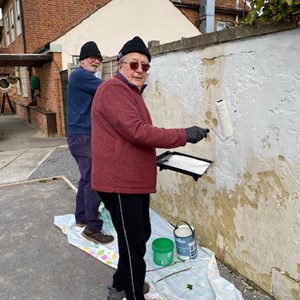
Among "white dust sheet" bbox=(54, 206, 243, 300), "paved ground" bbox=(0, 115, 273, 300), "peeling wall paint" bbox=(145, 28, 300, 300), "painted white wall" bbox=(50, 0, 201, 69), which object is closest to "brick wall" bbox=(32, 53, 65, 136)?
"painted white wall" bbox=(50, 0, 201, 69)

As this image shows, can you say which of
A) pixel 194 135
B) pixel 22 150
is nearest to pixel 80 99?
pixel 194 135

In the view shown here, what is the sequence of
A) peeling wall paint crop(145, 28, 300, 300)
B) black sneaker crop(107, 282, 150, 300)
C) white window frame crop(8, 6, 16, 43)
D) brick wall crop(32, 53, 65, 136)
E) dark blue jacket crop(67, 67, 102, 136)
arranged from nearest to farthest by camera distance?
1. peeling wall paint crop(145, 28, 300, 300)
2. black sneaker crop(107, 282, 150, 300)
3. dark blue jacket crop(67, 67, 102, 136)
4. brick wall crop(32, 53, 65, 136)
5. white window frame crop(8, 6, 16, 43)

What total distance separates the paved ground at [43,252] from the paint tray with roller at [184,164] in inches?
40.4

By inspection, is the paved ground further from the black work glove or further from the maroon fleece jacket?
the black work glove

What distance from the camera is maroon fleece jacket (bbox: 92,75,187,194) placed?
1962 millimetres

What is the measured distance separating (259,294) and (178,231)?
0.94 meters

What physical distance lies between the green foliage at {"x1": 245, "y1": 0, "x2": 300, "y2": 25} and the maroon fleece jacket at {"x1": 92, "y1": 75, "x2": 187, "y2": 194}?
944mm

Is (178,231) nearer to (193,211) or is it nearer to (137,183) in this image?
(193,211)

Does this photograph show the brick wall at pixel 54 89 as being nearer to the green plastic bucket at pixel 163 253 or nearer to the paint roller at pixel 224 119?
the green plastic bucket at pixel 163 253

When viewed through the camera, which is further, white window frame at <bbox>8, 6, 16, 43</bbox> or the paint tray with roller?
white window frame at <bbox>8, 6, 16, 43</bbox>

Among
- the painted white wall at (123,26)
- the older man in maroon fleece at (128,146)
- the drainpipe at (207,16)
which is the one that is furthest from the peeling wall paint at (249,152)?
Answer: the drainpipe at (207,16)

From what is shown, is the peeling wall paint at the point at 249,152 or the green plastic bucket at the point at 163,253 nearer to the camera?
the peeling wall paint at the point at 249,152

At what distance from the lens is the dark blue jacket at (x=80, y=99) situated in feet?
10.6

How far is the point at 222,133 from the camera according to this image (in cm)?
276
